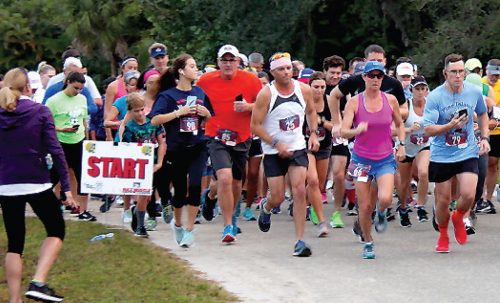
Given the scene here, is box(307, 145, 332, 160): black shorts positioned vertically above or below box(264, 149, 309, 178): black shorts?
below

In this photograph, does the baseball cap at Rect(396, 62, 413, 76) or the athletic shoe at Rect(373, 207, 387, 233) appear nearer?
the athletic shoe at Rect(373, 207, 387, 233)

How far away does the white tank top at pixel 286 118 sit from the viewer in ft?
39.5

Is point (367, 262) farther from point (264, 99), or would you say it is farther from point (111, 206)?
point (111, 206)

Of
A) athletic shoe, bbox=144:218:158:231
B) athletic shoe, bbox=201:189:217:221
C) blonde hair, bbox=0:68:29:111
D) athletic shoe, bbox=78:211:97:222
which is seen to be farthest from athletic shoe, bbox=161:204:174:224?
blonde hair, bbox=0:68:29:111

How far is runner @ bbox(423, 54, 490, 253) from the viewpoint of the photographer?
11875 mm

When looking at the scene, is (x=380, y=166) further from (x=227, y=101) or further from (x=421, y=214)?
(x=421, y=214)

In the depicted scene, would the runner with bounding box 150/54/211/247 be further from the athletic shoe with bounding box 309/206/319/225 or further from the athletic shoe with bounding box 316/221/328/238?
the athletic shoe with bounding box 309/206/319/225

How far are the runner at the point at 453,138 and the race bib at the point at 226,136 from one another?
2137mm

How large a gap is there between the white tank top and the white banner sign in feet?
5.17

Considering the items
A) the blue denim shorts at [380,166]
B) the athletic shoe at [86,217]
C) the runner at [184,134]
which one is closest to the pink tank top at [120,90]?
the athletic shoe at [86,217]

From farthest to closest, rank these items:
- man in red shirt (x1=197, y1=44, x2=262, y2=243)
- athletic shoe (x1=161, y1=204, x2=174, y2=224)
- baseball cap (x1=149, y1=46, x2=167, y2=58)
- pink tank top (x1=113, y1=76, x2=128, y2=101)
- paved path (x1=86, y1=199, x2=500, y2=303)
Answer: pink tank top (x1=113, y1=76, x2=128, y2=101) → baseball cap (x1=149, y1=46, x2=167, y2=58) → athletic shoe (x1=161, y1=204, x2=174, y2=224) → man in red shirt (x1=197, y1=44, x2=262, y2=243) → paved path (x1=86, y1=199, x2=500, y2=303)

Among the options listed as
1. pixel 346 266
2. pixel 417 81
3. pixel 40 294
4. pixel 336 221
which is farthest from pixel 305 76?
pixel 40 294

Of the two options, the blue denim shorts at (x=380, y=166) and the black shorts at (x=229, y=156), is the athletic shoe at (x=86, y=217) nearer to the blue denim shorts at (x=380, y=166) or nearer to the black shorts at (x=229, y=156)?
the black shorts at (x=229, y=156)

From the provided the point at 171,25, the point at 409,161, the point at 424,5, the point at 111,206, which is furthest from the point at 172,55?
the point at 409,161
